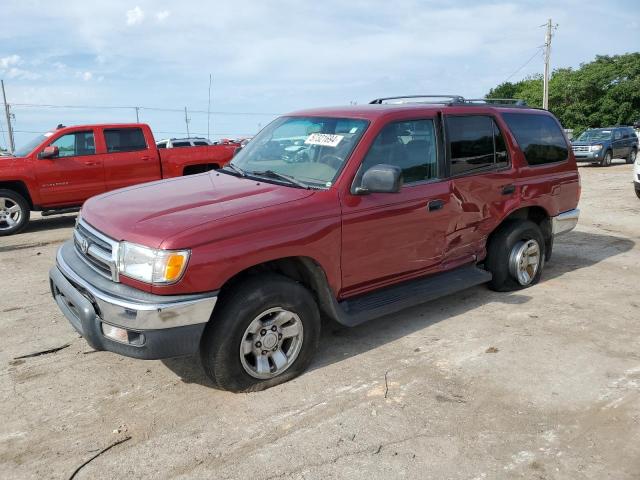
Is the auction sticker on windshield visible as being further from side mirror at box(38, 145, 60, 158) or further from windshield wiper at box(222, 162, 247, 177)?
side mirror at box(38, 145, 60, 158)

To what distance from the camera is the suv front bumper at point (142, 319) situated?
9.87ft

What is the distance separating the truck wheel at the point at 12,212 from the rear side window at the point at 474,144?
766 centimetres

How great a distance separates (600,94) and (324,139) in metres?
40.8

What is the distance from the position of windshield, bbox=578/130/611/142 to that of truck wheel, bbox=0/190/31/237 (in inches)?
799

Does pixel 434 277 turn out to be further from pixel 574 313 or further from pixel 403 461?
pixel 403 461

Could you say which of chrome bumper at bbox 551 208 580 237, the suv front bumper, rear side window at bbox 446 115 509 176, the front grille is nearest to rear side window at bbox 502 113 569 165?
rear side window at bbox 446 115 509 176

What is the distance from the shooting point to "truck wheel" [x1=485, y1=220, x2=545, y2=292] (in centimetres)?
519

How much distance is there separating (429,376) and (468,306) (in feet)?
5.02

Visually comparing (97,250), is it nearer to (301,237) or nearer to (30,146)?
(301,237)

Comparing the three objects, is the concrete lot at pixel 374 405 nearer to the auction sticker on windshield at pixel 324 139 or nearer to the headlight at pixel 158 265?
the headlight at pixel 158 265

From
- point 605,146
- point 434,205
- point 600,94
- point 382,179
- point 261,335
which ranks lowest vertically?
point 261,335

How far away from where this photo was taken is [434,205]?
4312 mm

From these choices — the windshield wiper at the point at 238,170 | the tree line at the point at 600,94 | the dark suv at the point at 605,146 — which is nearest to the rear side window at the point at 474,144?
the windshield wiper at the point at 238,170

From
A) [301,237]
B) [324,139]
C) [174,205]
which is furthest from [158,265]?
[324,139]
